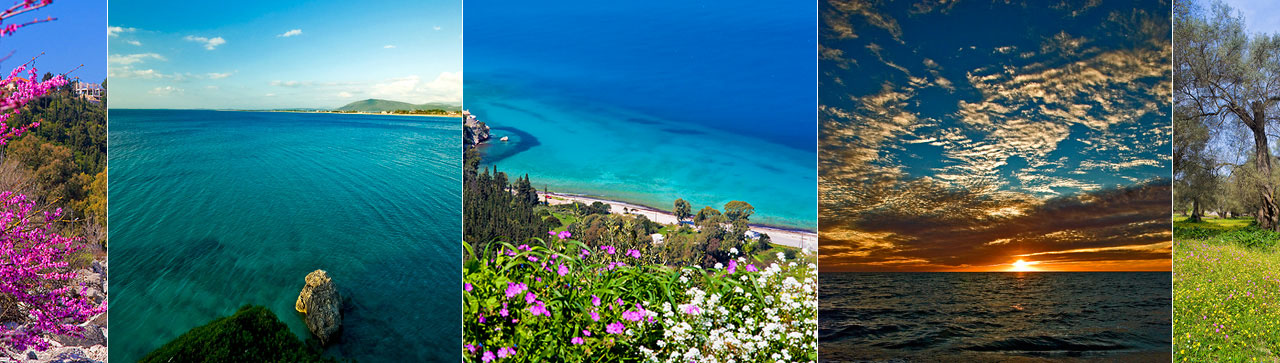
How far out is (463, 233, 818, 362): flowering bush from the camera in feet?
13.0

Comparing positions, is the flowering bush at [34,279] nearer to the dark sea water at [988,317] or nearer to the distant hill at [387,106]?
the distant hill at [387,106]

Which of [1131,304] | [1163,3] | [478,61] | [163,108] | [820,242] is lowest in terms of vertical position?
[1131,304]

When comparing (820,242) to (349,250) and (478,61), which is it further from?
(349,250)

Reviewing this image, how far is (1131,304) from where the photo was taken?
5.28 metres

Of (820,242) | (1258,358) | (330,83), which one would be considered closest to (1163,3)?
(1258,358)

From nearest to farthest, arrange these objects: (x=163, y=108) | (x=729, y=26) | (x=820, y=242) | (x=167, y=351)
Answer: (x=167, y=351)
(x=163, y=108)
(x=729, y=26)
(x=820, y=242)

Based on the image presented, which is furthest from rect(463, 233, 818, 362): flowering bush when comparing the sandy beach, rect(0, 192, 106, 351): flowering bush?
rect(0, 192, 106, 351): flowering bush

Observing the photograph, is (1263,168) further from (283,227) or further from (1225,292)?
(283,227)

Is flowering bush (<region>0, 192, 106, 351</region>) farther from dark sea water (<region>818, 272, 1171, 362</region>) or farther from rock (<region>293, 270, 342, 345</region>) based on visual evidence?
dark sea water (<region>818, 272, 1171, 362</region>)

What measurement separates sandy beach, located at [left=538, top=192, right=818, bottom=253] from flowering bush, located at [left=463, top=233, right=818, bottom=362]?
18cm

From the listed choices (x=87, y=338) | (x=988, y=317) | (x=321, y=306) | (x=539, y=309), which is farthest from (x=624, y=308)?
(x=87, y=338)

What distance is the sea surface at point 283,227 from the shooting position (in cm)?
427

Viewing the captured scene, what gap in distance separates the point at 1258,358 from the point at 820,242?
12.6 ft

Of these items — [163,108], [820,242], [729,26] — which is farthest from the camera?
[820,242]
